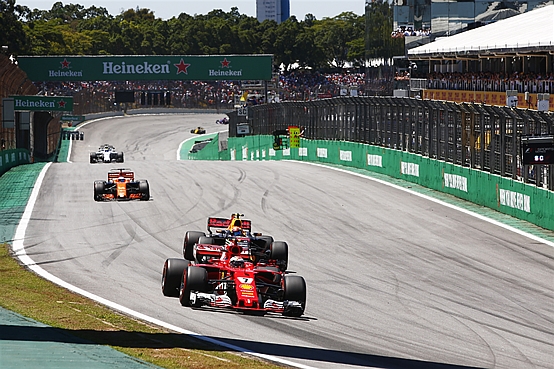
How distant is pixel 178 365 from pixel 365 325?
139 inches

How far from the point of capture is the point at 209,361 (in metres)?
9.20

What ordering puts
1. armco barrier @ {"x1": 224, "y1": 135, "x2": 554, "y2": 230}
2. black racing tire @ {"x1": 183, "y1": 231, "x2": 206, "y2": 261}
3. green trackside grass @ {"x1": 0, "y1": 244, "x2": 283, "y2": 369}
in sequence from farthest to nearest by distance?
armco barrier @ {"x1": 224, "y1": 135, "x2": 554, "y2": 230} < black racing tire @ {"x1": 183, "y1": 231, "x2": 206, "y2": 261} < green trackside grass @ {"x1": 0, "y1": 244, "x2": 283, "y2": 369}

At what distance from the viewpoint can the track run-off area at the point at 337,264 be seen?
10.8 metres

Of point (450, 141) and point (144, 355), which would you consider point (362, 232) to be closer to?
point (450, 141)

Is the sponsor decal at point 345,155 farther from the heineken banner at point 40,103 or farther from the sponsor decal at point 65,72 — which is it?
the sponsor decal at point 65,72

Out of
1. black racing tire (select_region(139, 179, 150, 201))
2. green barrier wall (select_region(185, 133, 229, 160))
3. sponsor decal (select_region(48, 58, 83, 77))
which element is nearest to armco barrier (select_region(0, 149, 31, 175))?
black racing tire (select_region(139, 179, 150, 201))

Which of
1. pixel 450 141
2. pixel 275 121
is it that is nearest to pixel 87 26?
pixel 275 121

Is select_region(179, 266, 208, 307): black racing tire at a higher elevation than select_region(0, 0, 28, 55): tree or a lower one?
lower

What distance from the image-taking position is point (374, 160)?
3209cm

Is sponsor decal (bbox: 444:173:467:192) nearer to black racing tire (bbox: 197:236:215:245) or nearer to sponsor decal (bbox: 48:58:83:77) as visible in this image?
black racing tire (bbox: 197:236:215:245)

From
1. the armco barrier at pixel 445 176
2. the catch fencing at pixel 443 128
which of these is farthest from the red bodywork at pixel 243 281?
the armco barrier at pixel 445 176

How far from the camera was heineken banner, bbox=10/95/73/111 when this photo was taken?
43859 mm

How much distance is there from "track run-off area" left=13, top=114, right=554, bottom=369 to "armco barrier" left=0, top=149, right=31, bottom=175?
13.1 ft

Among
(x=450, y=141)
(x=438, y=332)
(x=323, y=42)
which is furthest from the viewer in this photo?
(x=323, y=42)
